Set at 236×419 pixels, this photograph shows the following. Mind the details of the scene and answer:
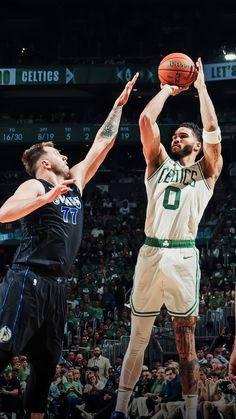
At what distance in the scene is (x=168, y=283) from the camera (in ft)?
21.8

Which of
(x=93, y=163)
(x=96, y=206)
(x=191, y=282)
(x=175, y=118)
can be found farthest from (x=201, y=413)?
(x=175, y=118)

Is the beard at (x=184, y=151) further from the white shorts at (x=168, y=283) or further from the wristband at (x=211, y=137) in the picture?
the white shorts at (x=168, y=283)

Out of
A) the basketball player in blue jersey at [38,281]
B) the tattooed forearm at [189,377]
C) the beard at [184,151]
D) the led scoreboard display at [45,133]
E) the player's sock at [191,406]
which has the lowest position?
the player's sock at [191,406]

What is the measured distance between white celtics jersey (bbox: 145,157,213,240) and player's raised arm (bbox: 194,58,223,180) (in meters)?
0.11

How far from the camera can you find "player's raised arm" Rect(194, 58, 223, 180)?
6836 mm

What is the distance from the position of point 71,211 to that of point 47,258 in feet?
1.58

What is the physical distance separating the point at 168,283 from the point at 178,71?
2025 mm

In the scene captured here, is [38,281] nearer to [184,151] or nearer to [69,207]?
[69,207]

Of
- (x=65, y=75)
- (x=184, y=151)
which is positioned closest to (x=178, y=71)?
(x=184, y=151)

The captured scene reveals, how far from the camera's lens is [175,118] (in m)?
28.4

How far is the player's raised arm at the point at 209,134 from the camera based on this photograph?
6836 mm

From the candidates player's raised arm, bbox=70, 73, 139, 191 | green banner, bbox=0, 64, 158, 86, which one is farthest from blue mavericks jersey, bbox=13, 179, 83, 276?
green banner, bbox=0, 64, 158, 86

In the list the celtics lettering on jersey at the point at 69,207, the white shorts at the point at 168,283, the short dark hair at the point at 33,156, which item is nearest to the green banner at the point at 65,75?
the white shorts at the point at 168,283

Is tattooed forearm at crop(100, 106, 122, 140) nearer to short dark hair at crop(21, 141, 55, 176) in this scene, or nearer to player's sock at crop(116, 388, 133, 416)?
short dark hair at crop(21, 141, 55, 176)
